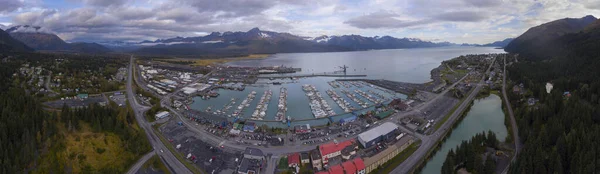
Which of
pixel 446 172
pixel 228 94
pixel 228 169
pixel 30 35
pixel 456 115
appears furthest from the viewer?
pixel 30 35

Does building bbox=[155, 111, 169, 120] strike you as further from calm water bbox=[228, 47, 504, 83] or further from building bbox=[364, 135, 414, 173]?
calm water bbox=[228, 47, 504, 83]

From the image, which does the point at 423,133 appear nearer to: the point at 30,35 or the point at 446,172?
the point at 446,172

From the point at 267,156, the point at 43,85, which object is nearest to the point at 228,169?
the point at 267,156

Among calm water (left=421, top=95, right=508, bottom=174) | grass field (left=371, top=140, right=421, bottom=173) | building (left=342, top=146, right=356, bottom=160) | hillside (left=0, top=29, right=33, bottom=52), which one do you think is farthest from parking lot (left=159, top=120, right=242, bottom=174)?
hillside (left=0, top=29, right=33, bottom=52)

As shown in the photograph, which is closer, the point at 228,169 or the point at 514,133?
the point at 228,169

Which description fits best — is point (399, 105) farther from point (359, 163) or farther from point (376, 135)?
point (359, 163)

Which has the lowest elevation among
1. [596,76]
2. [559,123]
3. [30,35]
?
[559,123]

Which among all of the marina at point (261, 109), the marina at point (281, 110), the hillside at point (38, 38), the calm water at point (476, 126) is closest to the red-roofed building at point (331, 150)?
the calm water at point (476, 126)
